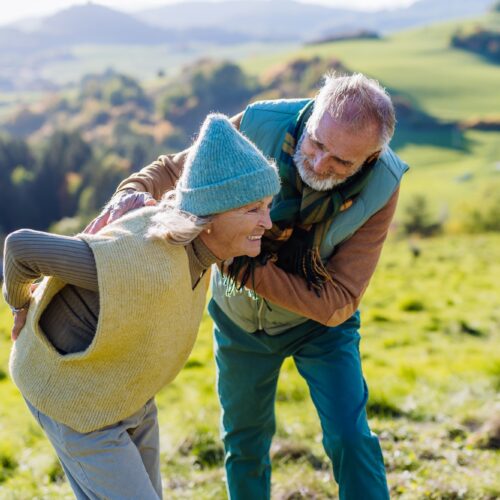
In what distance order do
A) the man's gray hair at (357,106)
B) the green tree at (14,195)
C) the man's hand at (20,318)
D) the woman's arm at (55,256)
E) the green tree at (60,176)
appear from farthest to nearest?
the green tree at (60,176) → the green tree at (14,195) → the man's gray hair at (357,106) → the man's hand at (20,318) → the woman's arm at (55,256)

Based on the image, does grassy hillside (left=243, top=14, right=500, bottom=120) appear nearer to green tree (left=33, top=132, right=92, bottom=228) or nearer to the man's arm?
green tree (left=33, top=132, right=92, bottom=228)

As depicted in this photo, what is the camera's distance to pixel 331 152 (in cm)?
312

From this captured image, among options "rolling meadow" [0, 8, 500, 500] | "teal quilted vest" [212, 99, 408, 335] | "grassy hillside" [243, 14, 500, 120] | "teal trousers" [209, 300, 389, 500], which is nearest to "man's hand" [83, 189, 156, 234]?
"teal quilted vest" [212, 99, 408, 335]

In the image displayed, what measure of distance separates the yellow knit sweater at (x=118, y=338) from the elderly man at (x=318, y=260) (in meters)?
0.43

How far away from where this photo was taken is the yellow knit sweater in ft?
8.14

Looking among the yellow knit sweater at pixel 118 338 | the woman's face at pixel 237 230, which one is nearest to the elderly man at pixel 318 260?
the woman's face at pixel 237 230

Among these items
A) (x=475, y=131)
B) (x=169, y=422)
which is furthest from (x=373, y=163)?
(x=475, y=131)

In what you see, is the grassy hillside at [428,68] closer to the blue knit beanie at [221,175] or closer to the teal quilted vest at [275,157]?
the teal quilted vest at [275,157]

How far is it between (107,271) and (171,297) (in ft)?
0.88

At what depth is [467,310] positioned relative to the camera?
1166 cm

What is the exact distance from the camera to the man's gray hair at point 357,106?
3.07 meters

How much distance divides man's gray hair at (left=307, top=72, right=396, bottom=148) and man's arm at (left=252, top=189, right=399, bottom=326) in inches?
16.1

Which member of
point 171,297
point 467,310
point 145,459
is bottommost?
point 467,310

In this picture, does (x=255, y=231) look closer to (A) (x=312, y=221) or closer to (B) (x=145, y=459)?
(A) (x=312, y=221)
